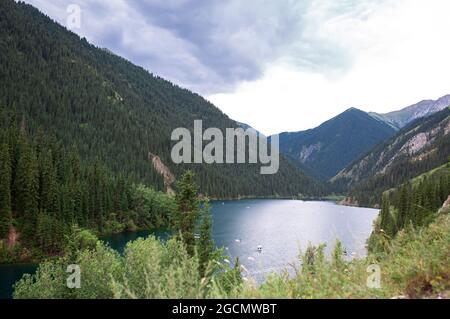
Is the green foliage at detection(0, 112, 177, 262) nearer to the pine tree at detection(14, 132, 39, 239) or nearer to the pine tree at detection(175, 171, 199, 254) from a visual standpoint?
the pine tree at detection(14, 132, 39, 239)

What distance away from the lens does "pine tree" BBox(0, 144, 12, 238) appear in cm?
7544

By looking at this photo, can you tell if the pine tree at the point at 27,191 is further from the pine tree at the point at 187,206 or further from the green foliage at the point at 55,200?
the pine tree at the point at 187,206

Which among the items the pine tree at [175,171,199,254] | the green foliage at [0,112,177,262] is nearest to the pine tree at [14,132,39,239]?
the green foliage at [0,112,177,262]

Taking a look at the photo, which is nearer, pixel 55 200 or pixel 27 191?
pixel 27 191

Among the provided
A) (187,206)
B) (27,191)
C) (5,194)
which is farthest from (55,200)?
(187,206)

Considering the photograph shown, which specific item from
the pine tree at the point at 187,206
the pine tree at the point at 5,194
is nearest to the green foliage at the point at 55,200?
the pine tree at the point at 5,194

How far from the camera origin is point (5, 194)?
77875 millimetres

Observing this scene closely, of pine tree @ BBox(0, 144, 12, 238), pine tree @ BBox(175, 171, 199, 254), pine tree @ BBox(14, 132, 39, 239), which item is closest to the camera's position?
pine tree @ BBox(175, 171, 199, 254)

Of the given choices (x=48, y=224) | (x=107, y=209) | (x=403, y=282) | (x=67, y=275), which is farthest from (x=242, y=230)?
(x=403, y=282)

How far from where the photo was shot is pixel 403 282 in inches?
278

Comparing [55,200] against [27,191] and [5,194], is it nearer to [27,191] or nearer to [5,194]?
[27,191]

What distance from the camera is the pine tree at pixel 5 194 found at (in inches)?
2970
